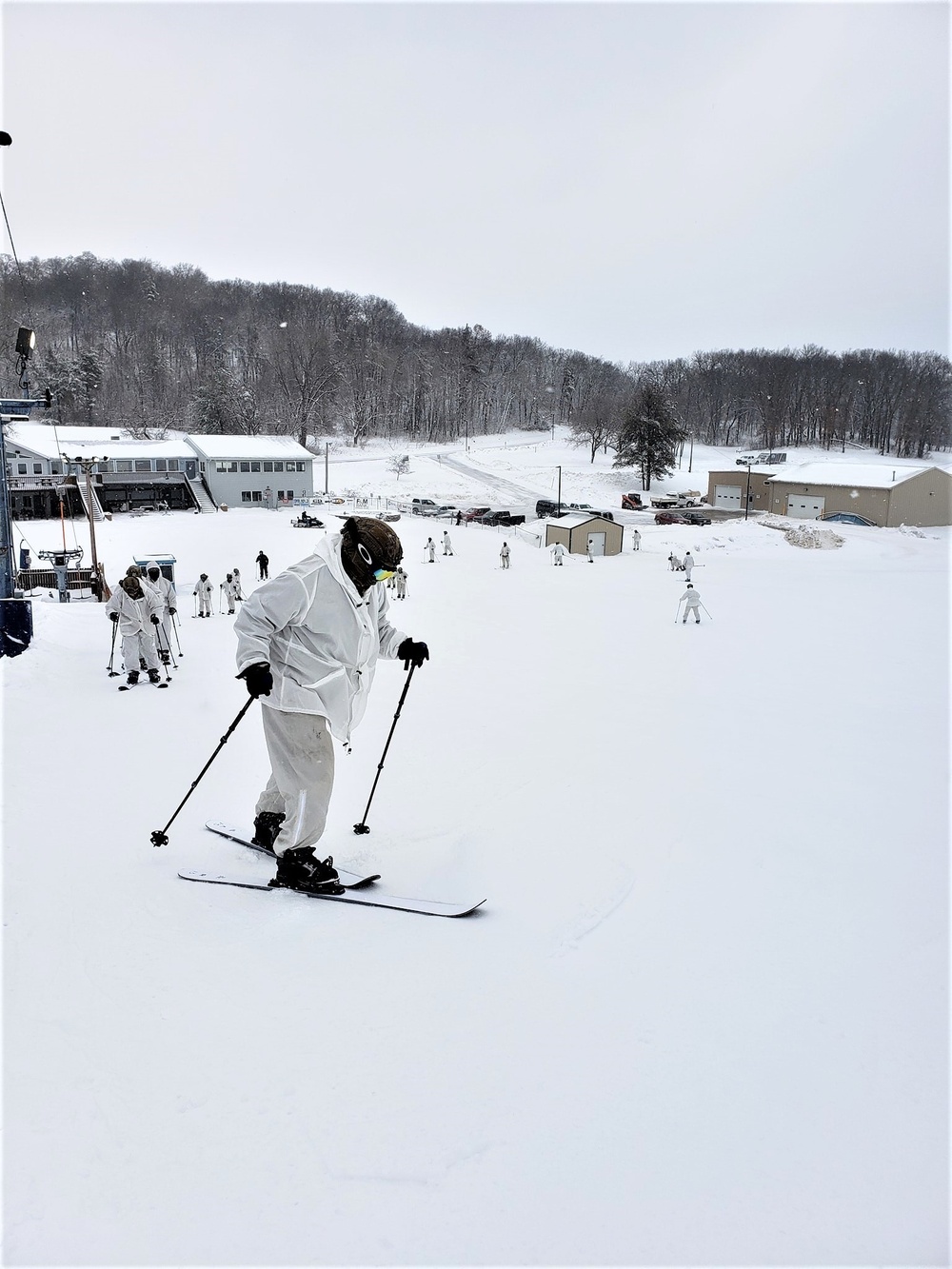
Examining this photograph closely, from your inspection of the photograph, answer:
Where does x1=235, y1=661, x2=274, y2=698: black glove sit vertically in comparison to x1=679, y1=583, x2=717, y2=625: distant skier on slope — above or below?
above

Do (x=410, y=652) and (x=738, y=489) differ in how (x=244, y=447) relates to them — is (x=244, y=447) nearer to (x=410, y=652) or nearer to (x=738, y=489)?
(x=738, y=489)

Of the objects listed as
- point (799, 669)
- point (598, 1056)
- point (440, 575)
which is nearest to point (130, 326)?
point (440, 575)

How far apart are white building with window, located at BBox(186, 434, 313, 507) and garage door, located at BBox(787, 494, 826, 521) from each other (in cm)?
2937

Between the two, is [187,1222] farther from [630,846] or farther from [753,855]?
[753,855]

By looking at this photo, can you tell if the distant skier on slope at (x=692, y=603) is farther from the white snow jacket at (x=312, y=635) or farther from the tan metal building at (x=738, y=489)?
the tan metal building at (x=738, y=489)

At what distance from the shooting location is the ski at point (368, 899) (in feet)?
10.8

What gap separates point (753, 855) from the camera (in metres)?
4.04

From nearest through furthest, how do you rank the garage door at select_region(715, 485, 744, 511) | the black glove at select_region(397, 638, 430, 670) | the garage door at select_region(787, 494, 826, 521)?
the black glove at select_region(397, 638, 430, 670), the garage door at select_region(787, 494, 826, 521), the garage door at select_region(715, 485, 744, 511)

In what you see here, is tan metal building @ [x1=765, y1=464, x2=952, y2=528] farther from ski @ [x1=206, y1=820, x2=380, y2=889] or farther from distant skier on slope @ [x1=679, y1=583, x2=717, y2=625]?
ski @ [x1=206, y1=820, x2=380, y2=889]

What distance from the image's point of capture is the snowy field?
1.84 meters

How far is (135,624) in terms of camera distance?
8.11 metres

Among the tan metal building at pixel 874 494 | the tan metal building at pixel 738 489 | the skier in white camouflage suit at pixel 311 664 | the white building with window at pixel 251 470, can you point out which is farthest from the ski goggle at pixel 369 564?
the tan metal building at pixel 738 489

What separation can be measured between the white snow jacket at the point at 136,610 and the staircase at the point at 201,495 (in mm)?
34264

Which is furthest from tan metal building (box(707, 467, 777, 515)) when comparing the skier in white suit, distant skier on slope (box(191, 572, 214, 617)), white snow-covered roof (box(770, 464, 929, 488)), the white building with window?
distant skier on slope (box(191, 572, 214, 617))
